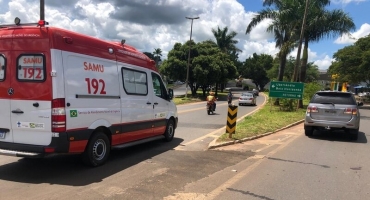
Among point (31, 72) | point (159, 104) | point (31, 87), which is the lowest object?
point (159, 104)

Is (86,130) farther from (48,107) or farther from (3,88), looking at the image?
(3,88)

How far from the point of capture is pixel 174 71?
4622cm

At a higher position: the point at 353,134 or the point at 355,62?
the point at 355,62

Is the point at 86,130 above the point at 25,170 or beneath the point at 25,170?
above

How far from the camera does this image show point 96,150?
6.93m

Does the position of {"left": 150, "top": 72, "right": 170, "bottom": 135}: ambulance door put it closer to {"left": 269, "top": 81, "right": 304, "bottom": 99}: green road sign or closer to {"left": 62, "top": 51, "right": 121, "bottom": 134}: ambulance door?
{"left": 62, "top": 51, "right": 121, "bottom": 134}: ambulance door

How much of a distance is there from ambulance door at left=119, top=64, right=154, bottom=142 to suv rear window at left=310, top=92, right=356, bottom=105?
21.7 feet

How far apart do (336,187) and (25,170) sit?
5.80 m

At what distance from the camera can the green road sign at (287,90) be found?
21.8 metres

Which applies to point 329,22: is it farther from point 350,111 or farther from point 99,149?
point 99,149

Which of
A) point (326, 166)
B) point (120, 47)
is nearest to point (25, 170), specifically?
point (120, 47)

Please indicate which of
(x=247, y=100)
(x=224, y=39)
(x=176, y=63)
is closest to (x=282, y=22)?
(x=247, y=100)

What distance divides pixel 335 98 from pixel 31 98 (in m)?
10.2

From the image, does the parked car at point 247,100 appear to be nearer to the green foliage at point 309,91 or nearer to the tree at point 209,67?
the green foliage at point 309,91
